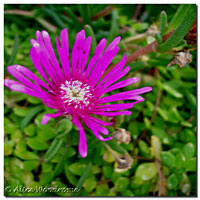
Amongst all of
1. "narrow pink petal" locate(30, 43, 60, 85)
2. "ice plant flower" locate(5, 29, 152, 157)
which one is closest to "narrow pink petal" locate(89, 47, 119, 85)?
"ice plant flower" locate(5, 29, 152, 157)

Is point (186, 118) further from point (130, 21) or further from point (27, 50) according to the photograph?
point (27, 50)

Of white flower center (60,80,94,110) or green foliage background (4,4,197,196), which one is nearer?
white flower center (60,80,94,110)

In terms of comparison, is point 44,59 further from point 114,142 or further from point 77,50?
point 114,142

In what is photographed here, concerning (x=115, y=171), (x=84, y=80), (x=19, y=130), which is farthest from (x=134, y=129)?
(x=19, y=130)

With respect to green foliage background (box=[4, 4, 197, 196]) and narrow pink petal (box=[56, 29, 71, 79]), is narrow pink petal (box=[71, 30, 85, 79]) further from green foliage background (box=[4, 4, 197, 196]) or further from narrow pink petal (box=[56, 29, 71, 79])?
green foliage background (box=[4, 4, 197, 196])

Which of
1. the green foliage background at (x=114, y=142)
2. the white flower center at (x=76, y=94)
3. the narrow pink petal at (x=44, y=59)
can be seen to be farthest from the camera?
the green foliage background at (x=114, y=142)

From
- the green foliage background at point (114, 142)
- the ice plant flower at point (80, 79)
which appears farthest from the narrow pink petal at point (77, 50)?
the green foliage background at point (114, 142)

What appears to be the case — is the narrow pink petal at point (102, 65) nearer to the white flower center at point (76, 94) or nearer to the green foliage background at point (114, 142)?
the white flower center at point (76, 94)

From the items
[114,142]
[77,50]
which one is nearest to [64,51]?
[77,50]

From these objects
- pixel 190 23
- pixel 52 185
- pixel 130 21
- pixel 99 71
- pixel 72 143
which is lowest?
pixel 52 185
